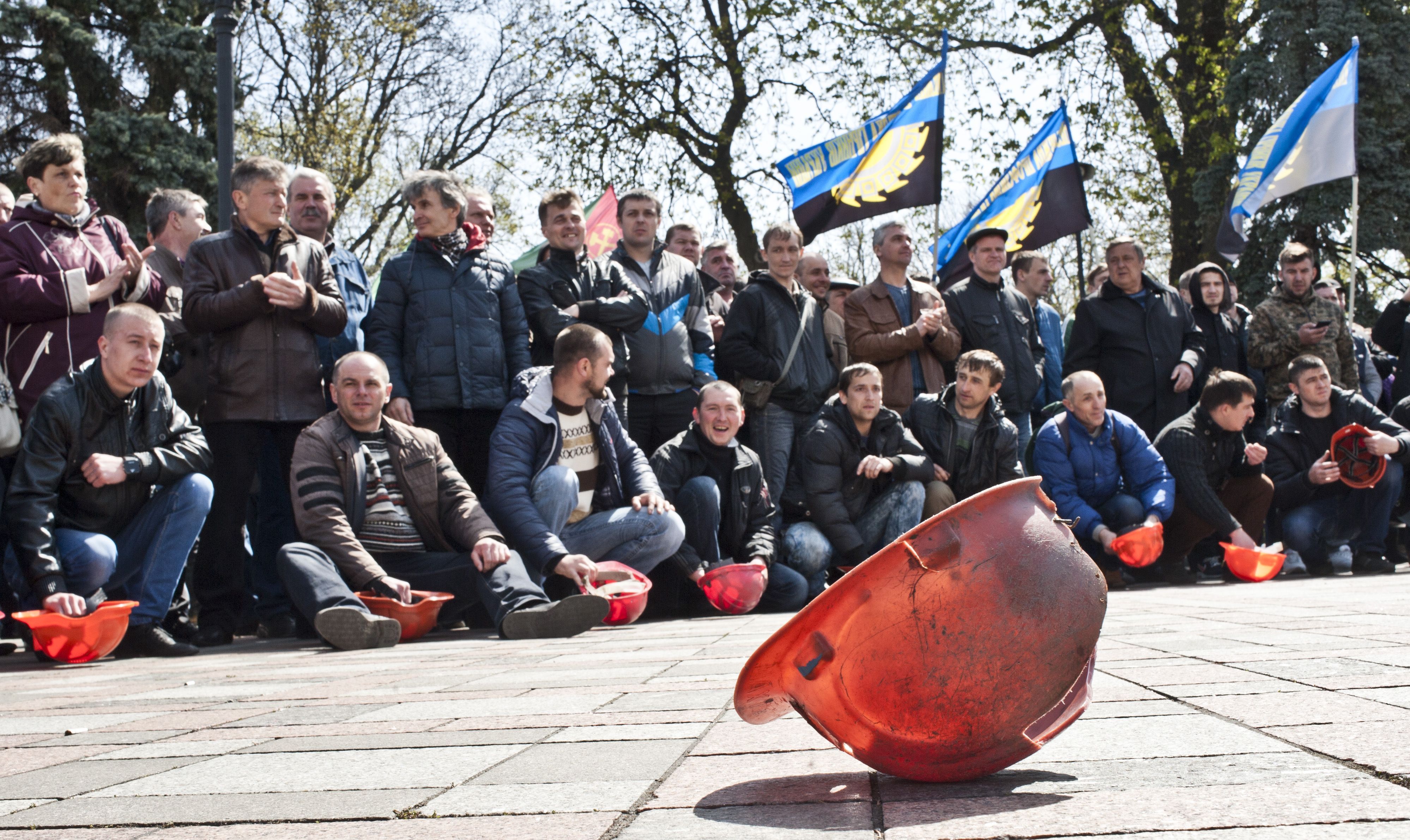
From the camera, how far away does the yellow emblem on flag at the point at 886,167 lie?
9836mm

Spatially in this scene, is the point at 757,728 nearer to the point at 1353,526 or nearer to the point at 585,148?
the point at 1353,526

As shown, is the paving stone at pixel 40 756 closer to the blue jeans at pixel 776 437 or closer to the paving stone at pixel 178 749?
the paving stone at pixel 178 749

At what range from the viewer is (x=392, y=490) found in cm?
576

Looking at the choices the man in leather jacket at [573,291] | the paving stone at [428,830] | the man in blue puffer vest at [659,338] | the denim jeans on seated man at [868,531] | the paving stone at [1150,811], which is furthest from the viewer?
the man in blue puffer vest at [659,338]

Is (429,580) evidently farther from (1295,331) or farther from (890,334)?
(1295,331)

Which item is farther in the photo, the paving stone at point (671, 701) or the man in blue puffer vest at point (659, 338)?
the man in blue puffer vest at point (659, 338)

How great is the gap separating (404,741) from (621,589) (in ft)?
10.7

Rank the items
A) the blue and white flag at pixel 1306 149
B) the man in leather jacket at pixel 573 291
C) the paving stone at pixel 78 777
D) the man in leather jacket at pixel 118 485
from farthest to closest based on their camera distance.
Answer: the blue and white flag at pixel 1306 149 → the man in leather jacket at pixel 573 291 → the man in leather jacket at pixel 118 485 → the paving stone at pixel 78 777

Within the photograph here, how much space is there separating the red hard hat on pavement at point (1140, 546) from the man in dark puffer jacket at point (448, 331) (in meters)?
3.57

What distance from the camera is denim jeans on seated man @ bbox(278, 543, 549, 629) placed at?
511 cm

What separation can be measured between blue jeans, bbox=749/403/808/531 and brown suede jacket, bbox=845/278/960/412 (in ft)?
2.16

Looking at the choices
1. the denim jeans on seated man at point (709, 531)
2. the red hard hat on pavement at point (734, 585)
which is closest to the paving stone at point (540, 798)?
the red hard hat on pavement at point (734, 585)

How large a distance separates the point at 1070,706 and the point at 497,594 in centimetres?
360

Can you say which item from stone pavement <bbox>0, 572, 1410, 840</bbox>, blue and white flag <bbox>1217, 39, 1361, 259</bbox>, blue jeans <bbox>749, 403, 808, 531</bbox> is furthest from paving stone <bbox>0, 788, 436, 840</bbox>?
blue and white flag <bbox>1217, 39, 1361, 259</bbox>
